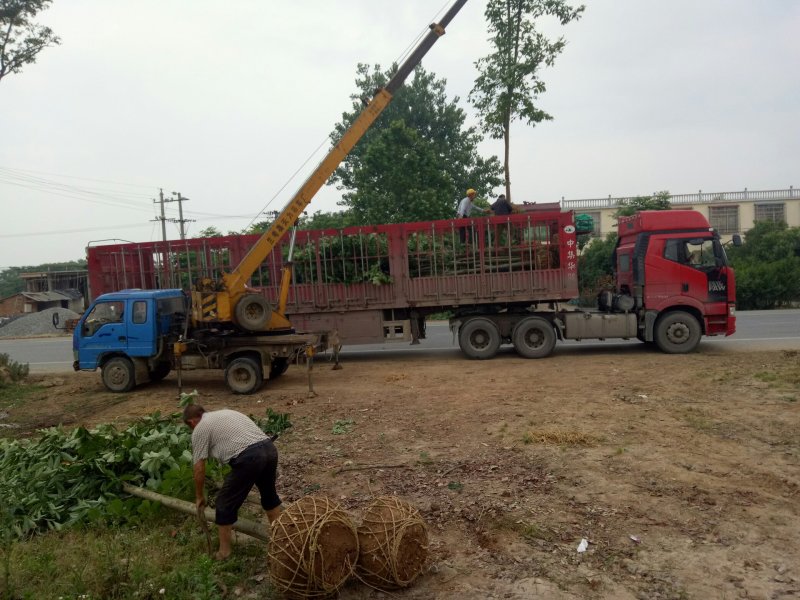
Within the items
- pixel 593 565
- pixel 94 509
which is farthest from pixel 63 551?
pixel 593 565

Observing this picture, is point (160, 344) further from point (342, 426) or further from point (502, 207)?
point (502, 207)

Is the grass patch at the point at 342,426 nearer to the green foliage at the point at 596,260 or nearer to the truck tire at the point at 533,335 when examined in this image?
the truck tire at the point at 533,335

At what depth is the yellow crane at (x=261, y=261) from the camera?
1105 centimetres

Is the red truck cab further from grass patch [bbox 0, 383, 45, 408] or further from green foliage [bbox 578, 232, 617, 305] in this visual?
grass patch [bbox 0, 383, 45, 408]

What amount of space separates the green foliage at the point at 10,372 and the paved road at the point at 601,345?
2507 mm

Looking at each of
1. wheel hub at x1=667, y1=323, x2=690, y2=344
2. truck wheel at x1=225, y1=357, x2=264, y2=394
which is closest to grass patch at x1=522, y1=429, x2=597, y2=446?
truck wheel at x1=225, y1=357, x2=264, y2=394

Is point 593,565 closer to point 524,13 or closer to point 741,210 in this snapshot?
point 524,13

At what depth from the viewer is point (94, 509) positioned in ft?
17.4

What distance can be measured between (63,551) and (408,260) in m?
9.94

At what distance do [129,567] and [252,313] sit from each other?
279 inches

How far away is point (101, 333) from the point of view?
11336 mm

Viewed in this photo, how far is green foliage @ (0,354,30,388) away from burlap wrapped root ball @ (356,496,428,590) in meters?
12.0

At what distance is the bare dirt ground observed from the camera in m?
4.25

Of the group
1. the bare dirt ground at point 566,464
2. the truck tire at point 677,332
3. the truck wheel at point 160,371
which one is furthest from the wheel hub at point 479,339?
the truck wheel at point 160,371
